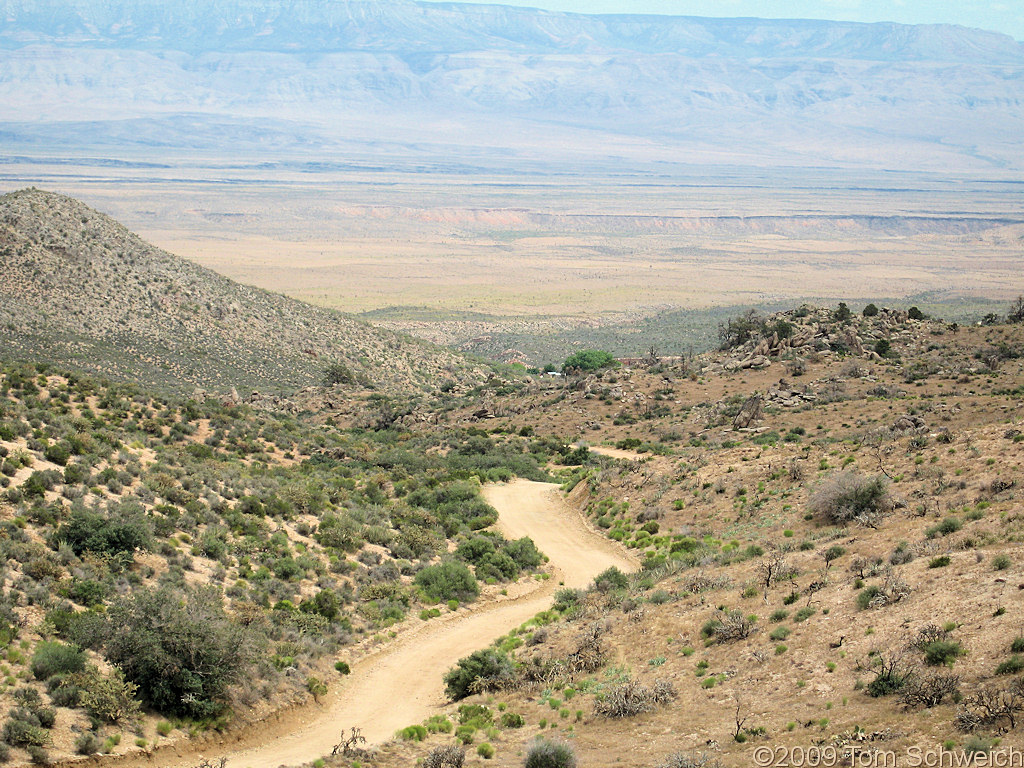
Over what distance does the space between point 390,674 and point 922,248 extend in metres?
187

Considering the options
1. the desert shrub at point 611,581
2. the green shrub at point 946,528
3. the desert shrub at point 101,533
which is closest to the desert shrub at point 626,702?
the desert shrub at point 611,581

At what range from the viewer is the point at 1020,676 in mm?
12328

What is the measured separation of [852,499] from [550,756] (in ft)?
38.8

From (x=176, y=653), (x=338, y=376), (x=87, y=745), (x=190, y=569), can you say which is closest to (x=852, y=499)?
(x=190, y=569)

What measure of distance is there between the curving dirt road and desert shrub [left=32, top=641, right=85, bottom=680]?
71.2 inches

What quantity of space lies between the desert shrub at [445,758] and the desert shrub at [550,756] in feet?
3.67

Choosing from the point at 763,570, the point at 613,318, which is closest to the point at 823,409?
the point at 763,570

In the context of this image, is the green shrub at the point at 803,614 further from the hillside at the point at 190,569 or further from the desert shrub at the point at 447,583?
the desert shrub at the point at 447,583

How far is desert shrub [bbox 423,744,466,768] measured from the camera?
13812 mm

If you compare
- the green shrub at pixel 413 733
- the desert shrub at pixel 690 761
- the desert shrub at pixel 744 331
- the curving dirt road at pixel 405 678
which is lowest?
the curving dirt road at pixel 405 678

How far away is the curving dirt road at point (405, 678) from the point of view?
1498 cm

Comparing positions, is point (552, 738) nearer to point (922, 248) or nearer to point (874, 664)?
point (874, 664)

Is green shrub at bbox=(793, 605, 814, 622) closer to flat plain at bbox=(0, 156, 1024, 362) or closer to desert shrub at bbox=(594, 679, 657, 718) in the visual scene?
desert shrub at bbox=(594, 679, 657, 718)

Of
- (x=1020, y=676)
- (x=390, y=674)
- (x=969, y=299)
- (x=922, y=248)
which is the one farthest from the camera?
(x=922, y=248)
